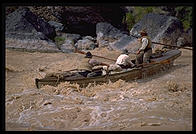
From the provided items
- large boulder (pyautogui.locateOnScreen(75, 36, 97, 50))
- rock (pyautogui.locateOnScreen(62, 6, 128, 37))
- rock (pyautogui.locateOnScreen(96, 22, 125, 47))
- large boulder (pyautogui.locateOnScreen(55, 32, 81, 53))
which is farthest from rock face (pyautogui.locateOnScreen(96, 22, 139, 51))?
large boulder (pyautogui.locateOnScreen(55, 32, 81, 53))

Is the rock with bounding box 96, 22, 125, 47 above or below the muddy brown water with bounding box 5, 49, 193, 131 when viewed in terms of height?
above

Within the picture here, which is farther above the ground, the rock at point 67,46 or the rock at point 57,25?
the rock at point 57,25

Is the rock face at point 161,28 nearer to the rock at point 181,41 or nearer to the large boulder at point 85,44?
the rock at point 181,41

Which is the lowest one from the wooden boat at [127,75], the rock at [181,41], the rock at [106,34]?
the wooden boat at [127,75]

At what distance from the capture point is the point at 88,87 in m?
8.91

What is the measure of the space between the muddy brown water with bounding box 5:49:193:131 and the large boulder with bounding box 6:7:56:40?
15.9 feet

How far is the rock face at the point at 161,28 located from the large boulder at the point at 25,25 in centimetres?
539

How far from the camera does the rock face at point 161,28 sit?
1582 cm

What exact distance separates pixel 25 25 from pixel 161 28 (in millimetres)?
7816

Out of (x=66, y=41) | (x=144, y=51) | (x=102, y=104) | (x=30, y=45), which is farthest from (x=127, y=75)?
(x=66, y=41)

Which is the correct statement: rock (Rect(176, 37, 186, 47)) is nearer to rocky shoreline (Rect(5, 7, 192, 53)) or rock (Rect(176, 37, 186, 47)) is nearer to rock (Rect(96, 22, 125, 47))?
rocky shoreline (Rect(5, 7, 192, 53))

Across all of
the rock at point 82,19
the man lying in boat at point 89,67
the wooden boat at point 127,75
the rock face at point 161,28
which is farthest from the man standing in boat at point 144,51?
the rock at point 82,19

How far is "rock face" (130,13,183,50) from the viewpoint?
51.9ft

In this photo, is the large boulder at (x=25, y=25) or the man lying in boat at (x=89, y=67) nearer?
the man lying in boat at (x=89, y=67)
